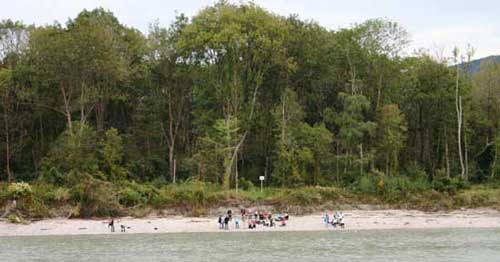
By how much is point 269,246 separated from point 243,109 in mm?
29268

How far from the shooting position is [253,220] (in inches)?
2035

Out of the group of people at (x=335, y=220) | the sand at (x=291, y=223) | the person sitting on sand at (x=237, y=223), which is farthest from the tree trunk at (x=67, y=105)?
the group of people at (x=335, y=220)

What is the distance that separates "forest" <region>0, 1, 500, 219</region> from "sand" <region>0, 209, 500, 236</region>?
361cm

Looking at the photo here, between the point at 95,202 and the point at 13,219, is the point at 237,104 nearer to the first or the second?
the point at 95,202

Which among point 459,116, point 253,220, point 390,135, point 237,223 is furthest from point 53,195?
point 459,116

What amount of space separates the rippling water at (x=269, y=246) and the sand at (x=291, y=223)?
2539 mm

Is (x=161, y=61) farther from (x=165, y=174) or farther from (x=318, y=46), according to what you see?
(x=318, y=46)

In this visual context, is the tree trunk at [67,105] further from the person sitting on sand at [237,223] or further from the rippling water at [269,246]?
the person sitting on sand at [237,223]

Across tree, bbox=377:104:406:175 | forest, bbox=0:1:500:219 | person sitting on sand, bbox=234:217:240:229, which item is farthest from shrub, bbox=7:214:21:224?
tree, bbox=377:104:406:175

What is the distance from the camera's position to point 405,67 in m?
71.2

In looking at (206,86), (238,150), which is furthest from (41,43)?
(238,150)

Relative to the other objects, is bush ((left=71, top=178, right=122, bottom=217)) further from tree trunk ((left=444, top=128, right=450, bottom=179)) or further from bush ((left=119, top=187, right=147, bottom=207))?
tree trunk ((left=444, top=128, right=450, bottom=179))

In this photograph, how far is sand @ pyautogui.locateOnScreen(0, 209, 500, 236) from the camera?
49.8 m

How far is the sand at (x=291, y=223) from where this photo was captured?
4975 cm
